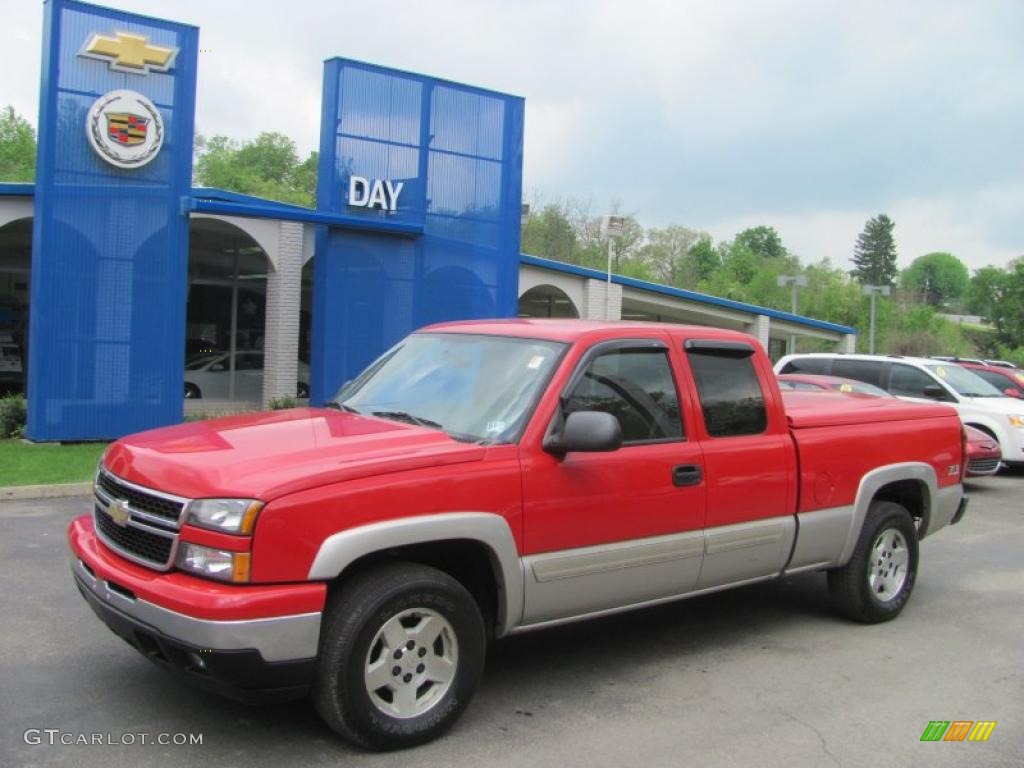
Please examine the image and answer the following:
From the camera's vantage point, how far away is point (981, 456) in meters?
12.1

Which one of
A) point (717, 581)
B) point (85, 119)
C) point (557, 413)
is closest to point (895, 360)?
point (717, 581)

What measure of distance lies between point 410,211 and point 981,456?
9801 mm

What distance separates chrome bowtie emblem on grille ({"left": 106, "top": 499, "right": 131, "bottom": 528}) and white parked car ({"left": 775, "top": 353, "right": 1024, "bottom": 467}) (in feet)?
38.6

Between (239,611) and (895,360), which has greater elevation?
(895,360)

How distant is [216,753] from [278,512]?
1.12 metres

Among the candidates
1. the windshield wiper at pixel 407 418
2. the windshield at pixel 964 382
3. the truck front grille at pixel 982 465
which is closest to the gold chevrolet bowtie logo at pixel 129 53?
the windshield wiper at pixel 407 418

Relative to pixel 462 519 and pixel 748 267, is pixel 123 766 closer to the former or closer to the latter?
pixel 462 519

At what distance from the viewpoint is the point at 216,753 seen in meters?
3.95

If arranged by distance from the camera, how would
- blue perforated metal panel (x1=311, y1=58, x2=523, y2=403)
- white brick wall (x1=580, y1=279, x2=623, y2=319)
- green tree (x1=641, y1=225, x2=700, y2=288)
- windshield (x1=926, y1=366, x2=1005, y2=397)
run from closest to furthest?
windshield (x1=926, y1=366, x2=1005, y2=397) < blue perforated metal panel (x1=311, y1=58, x2=523, y2=403) < white brick wall (x1=580, y1=279, x2=623, y2=319) < green tree (x1=641, y1=225, x2=700, y2=288)

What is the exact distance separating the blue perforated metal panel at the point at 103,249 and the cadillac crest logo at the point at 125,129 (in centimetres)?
8

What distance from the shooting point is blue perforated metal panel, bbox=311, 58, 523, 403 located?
1583 centimetres

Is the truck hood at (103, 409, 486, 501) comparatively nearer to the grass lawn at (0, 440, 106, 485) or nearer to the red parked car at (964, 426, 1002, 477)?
the grass lawn at (0, 440, 106, 485)

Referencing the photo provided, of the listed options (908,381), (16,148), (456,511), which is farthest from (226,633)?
(16,148)

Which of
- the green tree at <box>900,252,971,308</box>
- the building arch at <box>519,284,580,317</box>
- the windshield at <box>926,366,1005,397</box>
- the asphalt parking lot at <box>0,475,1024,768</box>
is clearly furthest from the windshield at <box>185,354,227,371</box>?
the green tree at <box>900,252,971,308</box>
